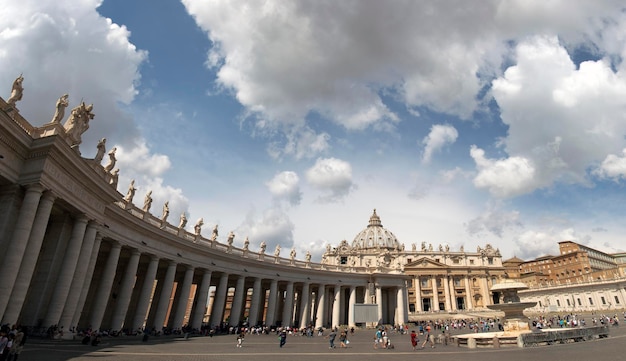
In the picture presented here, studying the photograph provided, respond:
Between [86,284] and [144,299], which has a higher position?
[86,284]

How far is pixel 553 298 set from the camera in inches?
3767

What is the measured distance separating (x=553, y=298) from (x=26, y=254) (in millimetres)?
Result: 112518

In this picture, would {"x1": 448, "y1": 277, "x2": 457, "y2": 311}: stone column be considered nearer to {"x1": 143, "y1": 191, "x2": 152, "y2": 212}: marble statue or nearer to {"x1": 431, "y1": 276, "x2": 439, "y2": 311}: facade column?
{"x1": 431, "y1": 276, "x2": 439, "y2": 311}: facade column

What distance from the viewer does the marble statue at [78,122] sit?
77.7 ft

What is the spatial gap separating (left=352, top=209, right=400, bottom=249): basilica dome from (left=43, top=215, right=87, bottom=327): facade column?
437 ft

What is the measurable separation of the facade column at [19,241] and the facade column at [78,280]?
18.2 ft

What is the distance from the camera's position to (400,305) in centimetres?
6397

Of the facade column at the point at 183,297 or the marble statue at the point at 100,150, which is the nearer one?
the marble statue at the point at 100,150

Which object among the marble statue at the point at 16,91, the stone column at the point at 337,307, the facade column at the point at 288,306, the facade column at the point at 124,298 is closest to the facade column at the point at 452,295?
the stone column at the point at 337,307

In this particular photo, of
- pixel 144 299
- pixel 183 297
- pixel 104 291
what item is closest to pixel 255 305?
pixel 183 297

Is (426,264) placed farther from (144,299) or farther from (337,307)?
(144,299)

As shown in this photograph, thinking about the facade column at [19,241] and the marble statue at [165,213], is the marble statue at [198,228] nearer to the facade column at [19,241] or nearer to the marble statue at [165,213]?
the marble statue at [165,213]

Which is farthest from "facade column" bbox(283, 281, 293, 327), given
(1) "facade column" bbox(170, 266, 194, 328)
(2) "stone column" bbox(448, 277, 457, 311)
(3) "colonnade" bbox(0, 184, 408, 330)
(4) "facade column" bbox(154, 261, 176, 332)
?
(2) "stone column" bbox(448, 277, 457, 311)

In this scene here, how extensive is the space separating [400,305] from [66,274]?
2109 inches
